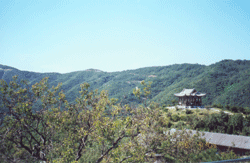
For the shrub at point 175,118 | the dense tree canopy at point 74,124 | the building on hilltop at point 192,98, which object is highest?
the dense tree canopy at point 74,124

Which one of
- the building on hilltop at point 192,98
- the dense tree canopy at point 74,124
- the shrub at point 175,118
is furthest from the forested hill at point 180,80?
the building on hilltop at point 192,98

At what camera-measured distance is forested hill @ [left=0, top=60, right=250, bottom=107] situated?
186 ft

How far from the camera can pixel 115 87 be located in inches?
4852

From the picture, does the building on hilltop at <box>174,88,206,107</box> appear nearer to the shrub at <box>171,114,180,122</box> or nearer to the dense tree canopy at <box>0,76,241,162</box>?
the shrub at <box>171,114,180,122</box>

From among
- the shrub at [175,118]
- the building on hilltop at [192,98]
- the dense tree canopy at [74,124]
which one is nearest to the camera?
the dense tree canopy at [74,124]

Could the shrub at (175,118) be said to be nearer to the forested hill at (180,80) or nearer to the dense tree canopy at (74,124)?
the forested hill at (180,80)

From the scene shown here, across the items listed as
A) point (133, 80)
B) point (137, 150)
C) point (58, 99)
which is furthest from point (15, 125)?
point (133, 80)

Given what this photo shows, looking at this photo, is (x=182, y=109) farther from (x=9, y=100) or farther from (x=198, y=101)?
(x=9, y=100)

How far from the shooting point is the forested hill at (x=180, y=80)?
186 feet

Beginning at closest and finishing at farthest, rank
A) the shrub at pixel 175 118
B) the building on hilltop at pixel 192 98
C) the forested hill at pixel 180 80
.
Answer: the shrub at pixel 175 118 → the building on hilltop at pixel 192 98 → the forested hill at pixel 180 80

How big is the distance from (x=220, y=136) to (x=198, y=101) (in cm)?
2003

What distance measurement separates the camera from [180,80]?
10812 centimetres

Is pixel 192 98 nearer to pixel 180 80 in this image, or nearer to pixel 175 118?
pixel 175 118

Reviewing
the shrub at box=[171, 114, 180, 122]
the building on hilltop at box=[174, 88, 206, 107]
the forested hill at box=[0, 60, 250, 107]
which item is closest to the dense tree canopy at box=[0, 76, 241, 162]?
the forested hill at box=[0, 60, 250, 107]
